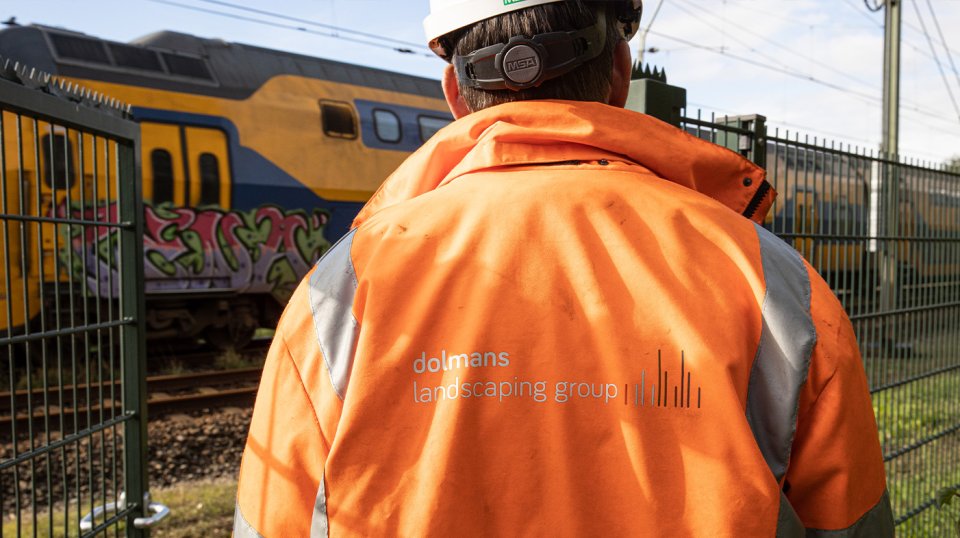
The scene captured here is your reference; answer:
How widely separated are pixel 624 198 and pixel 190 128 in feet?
33.1

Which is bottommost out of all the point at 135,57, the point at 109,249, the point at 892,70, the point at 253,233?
the point at 109,249

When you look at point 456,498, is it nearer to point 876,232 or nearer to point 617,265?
point 617,265

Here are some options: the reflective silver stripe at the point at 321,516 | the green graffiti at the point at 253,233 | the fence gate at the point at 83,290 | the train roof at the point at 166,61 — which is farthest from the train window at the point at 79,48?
the reflective silver stripe at the point at 321,516

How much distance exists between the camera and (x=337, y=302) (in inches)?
45.8

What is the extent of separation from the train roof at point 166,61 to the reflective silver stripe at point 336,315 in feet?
32.3

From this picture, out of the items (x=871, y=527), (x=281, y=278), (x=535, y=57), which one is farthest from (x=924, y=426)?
(x=281, y=278)

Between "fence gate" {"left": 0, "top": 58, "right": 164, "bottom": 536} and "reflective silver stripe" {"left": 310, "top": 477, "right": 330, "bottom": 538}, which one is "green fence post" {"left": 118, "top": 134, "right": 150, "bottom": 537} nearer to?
"fence gate" {"left": 0, "top": 58, "right": 164, "bottom": 536}

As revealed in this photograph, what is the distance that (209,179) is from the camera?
1041 cm

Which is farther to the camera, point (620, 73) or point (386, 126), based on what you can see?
point (386, 126)

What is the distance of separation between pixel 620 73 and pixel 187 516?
442 centimetres

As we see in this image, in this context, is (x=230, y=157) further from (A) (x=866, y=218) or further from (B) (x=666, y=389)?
(B) (x=666, y=389)

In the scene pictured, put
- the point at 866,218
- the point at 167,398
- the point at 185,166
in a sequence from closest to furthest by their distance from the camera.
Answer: the point at 866,218 → the point at 167,398 → the point at 185,166

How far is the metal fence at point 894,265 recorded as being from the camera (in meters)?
3.23

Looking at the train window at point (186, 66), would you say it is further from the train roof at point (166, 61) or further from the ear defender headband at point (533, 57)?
the ear defender headband at point (533, 57)
